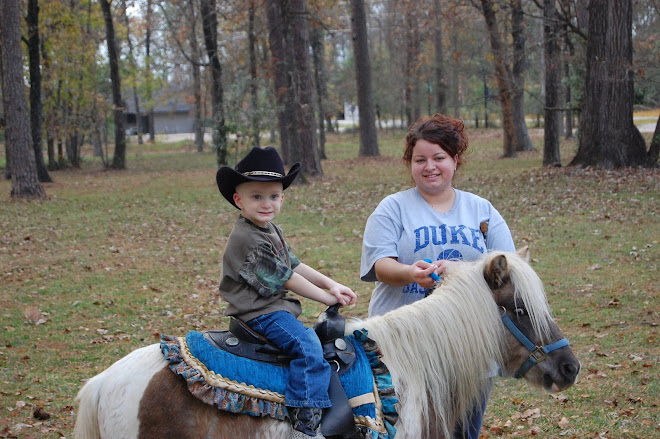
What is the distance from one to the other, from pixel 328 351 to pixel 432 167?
1137mm

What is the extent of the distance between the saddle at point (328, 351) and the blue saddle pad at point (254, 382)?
32 mm

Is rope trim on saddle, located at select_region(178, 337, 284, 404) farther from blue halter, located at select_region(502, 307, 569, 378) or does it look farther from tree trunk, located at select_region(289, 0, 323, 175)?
tree trunk, located at select_region(289, 0, 323, 175)

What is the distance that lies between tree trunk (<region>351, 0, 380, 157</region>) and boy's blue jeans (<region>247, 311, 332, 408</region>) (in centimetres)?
2666

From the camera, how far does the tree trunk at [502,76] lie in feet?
70.7

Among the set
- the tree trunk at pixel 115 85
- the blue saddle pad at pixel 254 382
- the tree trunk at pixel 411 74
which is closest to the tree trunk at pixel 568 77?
the tree trunk at pixel 411 74

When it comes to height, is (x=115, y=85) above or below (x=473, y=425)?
above

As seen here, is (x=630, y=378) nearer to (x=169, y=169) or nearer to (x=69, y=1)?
(x=169, y=169)

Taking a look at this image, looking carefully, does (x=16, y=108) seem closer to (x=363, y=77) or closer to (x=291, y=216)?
(x=291, y=216)

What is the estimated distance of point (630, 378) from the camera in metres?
5.74

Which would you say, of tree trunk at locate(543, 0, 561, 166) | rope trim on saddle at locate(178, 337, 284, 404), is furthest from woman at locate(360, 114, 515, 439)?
tree trunk at locate(543, 0, 561, 166)

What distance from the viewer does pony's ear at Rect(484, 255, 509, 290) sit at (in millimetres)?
2823

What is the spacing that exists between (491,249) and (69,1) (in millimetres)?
34154

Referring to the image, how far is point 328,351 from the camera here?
9.36 ft

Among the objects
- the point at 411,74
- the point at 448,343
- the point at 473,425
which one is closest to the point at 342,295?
the point at 448,343
